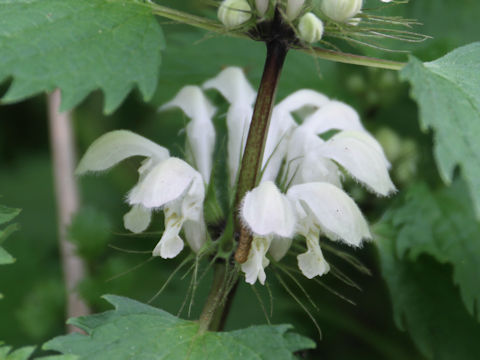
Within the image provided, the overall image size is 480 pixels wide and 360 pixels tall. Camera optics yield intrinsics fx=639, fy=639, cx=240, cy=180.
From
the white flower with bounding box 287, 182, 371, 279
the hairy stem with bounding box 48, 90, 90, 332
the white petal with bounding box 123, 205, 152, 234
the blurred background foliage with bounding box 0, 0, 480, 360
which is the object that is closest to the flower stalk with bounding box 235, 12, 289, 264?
the white flower with bounding box 287, 182, 371, 279

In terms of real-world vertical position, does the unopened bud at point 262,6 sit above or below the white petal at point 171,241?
above

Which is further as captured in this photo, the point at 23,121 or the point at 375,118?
the point at 23,121

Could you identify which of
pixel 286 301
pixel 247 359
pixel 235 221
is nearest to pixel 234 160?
pixel 235 221

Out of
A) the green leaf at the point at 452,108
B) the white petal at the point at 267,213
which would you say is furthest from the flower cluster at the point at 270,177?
the green leaf at the point at 452,108

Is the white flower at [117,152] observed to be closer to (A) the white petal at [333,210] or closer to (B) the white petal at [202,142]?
(B) the white petal at [202,142]

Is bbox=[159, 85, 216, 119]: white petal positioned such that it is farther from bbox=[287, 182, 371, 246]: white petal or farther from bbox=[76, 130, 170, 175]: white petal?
bbox=[287, 182, 371, 246]: white petal

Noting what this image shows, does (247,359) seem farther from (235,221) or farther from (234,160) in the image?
(234,160)
